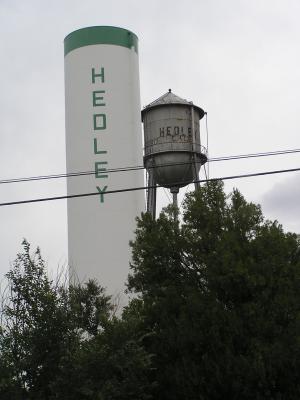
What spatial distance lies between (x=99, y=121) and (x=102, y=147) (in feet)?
4.58

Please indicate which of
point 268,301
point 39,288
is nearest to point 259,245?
point 268,301

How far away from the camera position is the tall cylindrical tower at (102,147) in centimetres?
3562

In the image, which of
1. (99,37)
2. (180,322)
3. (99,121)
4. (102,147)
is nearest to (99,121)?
(99,121)

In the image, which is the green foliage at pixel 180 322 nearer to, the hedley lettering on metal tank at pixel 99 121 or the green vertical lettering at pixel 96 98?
the hedley lettering on metal tank at pixel 99 121

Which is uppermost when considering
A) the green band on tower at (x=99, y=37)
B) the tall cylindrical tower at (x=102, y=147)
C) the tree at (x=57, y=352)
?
the green band on tower at (x=99, y=37)

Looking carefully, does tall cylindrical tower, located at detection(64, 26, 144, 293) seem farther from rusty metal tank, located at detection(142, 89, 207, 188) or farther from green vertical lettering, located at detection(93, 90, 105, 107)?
rusty metal tank, located at detection(142, 89, 207, 188)

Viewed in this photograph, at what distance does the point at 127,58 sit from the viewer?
125 feet

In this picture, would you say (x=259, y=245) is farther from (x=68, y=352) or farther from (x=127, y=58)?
(x=127, y=58)

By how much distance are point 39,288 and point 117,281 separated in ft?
45.2

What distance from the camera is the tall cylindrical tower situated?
117 ft

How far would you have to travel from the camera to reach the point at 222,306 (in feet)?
77.3

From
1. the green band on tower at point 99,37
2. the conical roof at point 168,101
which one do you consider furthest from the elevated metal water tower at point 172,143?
the green band on tower at point 99,37

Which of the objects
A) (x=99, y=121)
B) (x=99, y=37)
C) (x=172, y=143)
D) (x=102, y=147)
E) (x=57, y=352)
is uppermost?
(x=99, y=37)

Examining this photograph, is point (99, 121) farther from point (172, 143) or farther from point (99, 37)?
point (99, 37)
